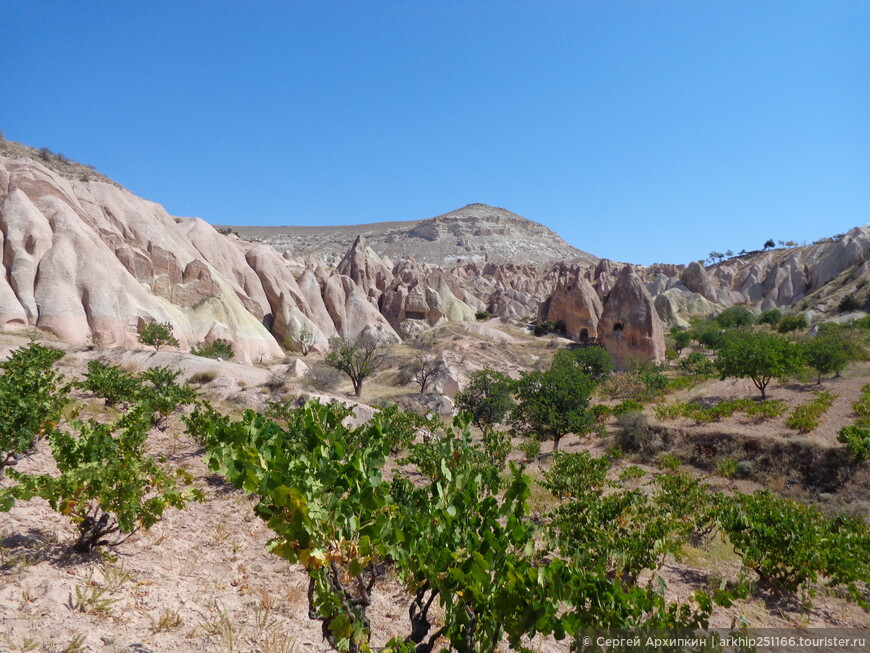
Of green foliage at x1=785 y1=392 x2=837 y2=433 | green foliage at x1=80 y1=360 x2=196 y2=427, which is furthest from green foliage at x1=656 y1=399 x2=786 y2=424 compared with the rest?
green foliage at x1=80 y1=360 x2=196 y2=427

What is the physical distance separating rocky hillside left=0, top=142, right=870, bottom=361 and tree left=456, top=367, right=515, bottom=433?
16.5m

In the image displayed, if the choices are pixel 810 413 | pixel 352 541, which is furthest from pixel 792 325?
pixel 352 541

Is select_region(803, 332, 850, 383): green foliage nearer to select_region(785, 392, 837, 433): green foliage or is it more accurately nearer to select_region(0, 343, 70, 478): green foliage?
select_region(785, 392, 837, 433): green foliage

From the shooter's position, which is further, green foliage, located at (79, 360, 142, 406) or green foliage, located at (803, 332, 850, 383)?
green foliage, located at (803, 332, 850, 383)

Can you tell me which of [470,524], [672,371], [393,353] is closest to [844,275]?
[672,371]

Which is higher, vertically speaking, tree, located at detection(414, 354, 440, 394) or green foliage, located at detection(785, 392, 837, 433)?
tree, located at detection(414, 354, 440, 394)

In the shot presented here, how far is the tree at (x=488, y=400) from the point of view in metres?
19.6

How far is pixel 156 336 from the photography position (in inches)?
929

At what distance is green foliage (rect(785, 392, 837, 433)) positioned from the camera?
15.6 meters

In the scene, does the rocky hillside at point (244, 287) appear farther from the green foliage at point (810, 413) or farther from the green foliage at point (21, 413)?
the green foliage at point (21, 413)

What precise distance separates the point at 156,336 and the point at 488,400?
682 inches

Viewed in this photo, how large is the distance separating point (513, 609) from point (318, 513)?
1219mm

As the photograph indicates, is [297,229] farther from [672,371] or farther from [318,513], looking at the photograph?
[318,513]

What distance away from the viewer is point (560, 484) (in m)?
9.95
